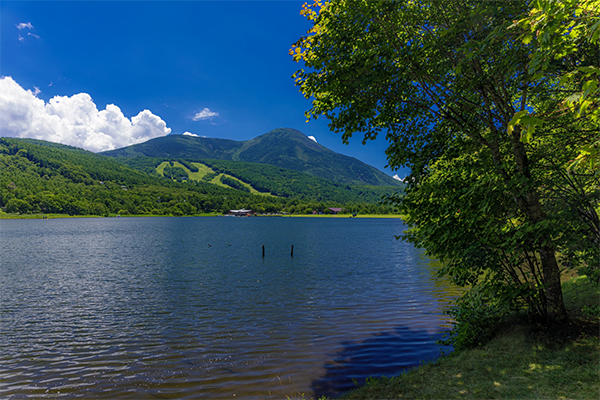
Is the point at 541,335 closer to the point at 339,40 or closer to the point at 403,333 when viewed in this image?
the point at 403,333

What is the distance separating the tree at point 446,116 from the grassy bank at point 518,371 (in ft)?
3.28

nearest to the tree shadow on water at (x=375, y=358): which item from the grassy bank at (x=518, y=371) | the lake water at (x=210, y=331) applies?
the lake water at (x=210, y=331)

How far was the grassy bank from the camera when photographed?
7.75 meters

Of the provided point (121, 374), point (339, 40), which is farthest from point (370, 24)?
point (121, 374)

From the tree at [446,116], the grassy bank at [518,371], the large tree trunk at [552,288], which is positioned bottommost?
the grassy bank at [518,371]

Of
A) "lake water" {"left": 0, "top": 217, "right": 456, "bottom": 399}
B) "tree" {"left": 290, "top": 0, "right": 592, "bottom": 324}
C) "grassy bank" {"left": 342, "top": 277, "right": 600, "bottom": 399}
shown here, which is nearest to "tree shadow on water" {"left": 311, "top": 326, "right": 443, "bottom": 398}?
"lake water" {"left": 0, "top": 217, "right": 456, "bottom": 399}

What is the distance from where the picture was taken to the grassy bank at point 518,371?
7.75 meters

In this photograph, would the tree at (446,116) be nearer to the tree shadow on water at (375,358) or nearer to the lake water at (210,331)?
the tree shadow on water at (375,358)

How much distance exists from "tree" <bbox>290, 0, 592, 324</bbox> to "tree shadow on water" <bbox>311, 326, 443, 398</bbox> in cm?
445

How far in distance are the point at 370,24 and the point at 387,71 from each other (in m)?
1.53

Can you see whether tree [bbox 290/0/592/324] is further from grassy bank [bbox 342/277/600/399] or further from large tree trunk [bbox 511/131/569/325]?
grassy bank [bbox 342/277/600/399]

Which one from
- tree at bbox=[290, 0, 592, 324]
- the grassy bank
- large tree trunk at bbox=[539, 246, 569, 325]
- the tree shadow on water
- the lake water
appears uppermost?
tree at bbox=[290, 0, 592, 324]

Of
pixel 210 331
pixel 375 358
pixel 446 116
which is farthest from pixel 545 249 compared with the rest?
pixel 210 331

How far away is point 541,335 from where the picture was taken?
34.1 ft
